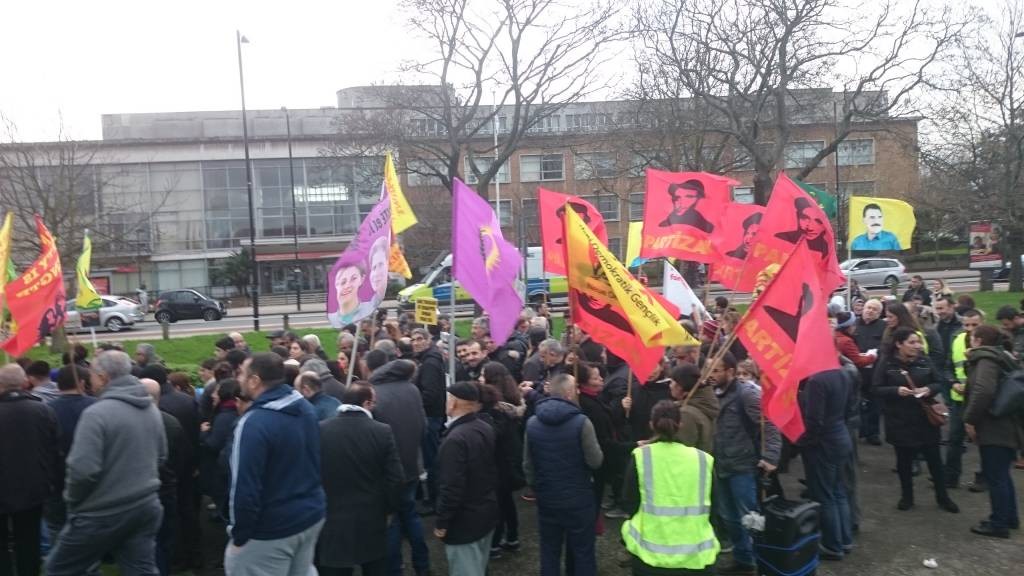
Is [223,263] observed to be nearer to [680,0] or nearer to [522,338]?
[680,0]

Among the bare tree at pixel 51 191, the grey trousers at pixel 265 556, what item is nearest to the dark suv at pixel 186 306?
the bare tree at pixel 51 191

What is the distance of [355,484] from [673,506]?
1.90 metres

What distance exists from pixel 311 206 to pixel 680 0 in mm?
35483

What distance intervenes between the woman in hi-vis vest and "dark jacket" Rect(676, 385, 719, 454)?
3.02ft

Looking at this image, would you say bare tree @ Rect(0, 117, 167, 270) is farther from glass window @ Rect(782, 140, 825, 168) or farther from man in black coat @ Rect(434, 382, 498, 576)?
glass window @ Rect(782, 140, 825, 168)

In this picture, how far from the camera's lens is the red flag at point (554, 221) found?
858 cm

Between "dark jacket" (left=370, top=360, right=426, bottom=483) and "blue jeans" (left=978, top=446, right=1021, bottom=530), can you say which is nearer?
"dark jacket" (left=370, top=360, right=426, bottom=483)

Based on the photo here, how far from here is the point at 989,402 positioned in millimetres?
6211

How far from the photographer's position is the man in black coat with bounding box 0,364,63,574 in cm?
509

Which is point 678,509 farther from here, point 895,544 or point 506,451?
point 895,544

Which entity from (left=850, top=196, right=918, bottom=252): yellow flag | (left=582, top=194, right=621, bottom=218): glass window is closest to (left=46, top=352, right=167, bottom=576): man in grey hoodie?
(left=850, top=196, right=918, bottom=252): yellow flag

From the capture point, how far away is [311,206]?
54.5m

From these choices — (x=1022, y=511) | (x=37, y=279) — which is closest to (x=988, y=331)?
(x=1022, y=511)

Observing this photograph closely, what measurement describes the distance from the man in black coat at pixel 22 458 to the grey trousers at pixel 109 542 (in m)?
0.79
